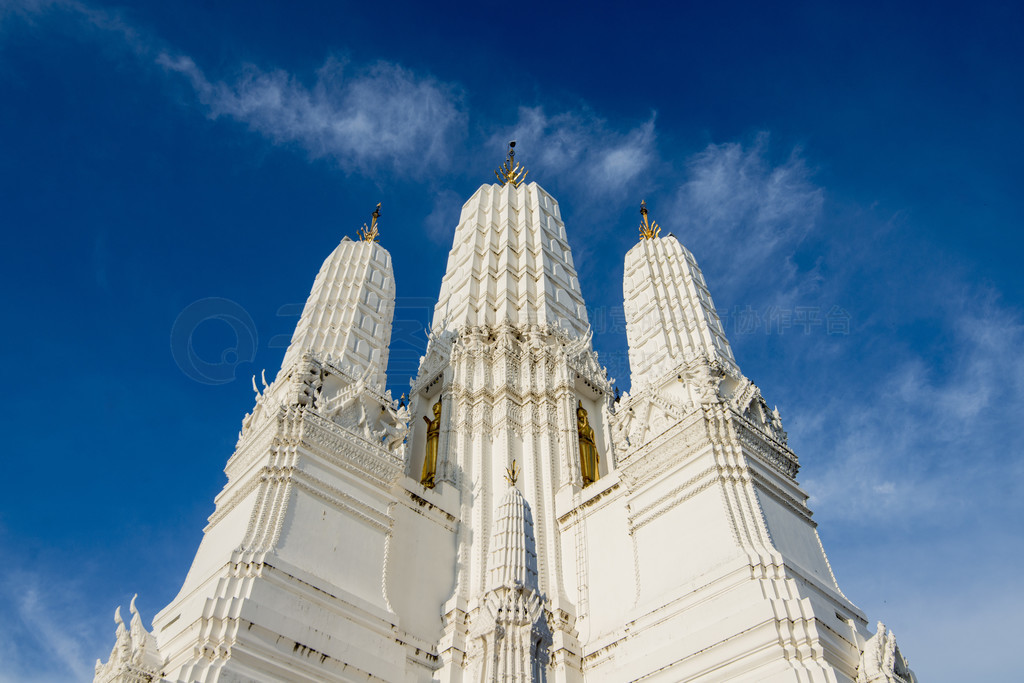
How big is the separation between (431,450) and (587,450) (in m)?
5.40

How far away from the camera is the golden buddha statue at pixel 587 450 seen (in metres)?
24.6

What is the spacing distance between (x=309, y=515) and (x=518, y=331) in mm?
12716

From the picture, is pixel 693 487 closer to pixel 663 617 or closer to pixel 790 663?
pixel 663 617

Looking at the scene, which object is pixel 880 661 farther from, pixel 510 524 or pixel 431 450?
pixel 431 450

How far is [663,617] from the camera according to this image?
54.4ft

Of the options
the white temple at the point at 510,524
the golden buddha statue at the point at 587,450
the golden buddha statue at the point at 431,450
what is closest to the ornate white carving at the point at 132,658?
the white temple at the point at 510,524

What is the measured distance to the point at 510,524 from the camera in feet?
39.3

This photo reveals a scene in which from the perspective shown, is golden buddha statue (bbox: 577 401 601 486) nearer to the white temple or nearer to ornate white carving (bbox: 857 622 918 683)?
the white temple

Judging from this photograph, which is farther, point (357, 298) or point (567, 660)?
point (357, 298)

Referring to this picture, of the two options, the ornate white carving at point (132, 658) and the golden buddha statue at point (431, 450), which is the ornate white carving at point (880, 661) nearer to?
the golden buddha statue at point (431, 450)

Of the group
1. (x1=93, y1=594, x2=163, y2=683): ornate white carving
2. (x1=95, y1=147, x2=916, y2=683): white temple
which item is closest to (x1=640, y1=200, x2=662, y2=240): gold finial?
(x1=95, y1=147, x2=916, y2=683): white temple

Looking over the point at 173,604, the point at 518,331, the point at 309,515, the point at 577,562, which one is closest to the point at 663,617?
the point at 577,562

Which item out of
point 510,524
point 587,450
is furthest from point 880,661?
point 587,450

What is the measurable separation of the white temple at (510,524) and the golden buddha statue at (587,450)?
73 millimetres
